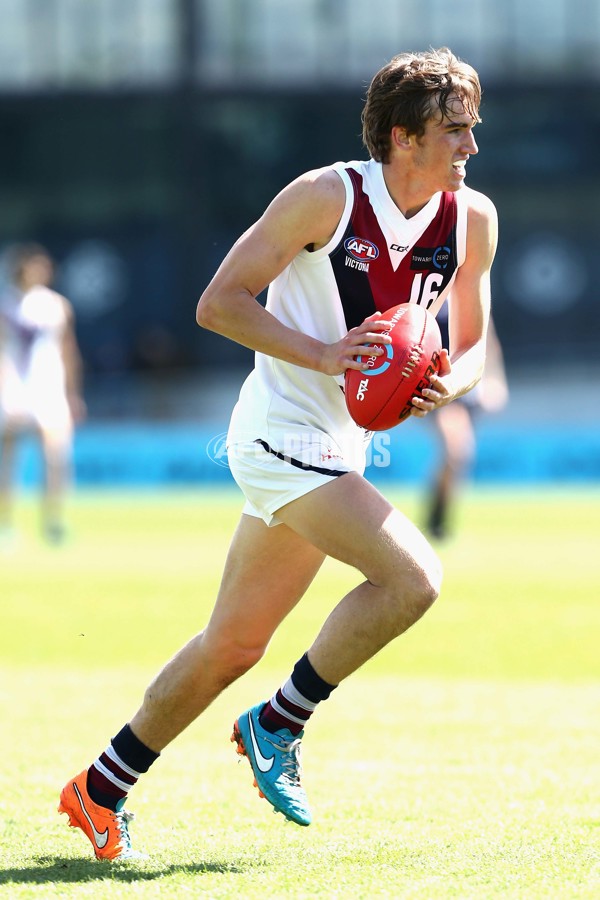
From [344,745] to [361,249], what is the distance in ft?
8.03

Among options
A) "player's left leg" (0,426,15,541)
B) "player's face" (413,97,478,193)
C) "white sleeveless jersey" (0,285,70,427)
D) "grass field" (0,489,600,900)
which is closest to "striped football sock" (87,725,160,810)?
"grass field" (0,489,600,900)

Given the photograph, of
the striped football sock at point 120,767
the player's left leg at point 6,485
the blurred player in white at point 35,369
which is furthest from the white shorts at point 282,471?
the player's left leg at point 6,485

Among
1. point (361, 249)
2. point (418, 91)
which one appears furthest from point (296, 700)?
point (418, 91)

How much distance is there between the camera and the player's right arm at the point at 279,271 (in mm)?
4438

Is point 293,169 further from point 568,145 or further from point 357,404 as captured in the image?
point 357,404

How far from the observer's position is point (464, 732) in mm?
6395

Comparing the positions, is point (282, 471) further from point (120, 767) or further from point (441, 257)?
point (120, 767)

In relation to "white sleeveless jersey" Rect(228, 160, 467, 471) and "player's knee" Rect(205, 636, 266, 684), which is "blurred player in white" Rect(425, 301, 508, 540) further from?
"player's knee" Rect(205, 636, 266, 684)

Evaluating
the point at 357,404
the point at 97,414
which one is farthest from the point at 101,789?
the point at 97,414

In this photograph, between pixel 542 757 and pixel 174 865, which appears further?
pixel 542 757

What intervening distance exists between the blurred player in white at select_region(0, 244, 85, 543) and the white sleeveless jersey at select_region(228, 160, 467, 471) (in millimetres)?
10377

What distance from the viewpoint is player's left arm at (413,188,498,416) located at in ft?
15.5

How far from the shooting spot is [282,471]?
451 centimetres

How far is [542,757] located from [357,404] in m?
2.09
